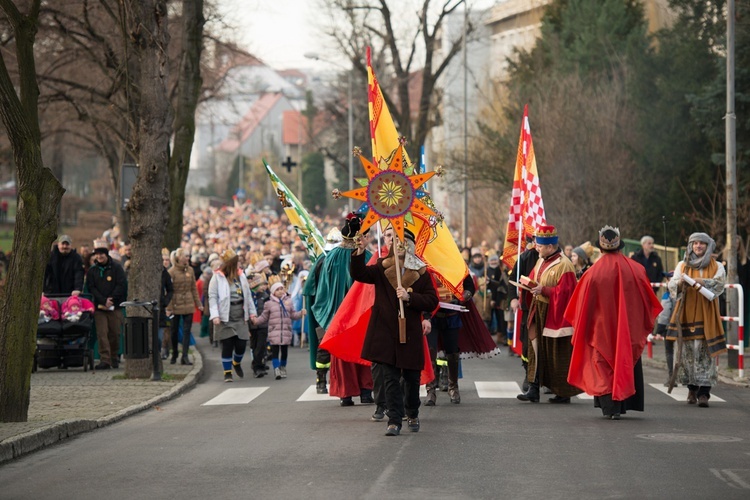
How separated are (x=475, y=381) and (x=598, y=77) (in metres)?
23.7

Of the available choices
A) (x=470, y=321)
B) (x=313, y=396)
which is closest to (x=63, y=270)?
(x=313, y=396)

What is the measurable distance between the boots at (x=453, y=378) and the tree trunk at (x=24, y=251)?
4.52 meters

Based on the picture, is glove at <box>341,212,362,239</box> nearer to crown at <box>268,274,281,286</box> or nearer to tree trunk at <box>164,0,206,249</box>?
crown at <box>268,274,281,286</box>

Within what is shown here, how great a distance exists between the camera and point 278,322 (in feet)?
63.9

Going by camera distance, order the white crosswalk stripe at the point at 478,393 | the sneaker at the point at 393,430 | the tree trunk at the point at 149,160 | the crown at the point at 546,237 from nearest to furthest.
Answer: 1. the sneaker at the point at 393,430
2. the crown at the point at 546,237
3. the white crosswalk stripe at the point at 478,393
4. the tree trunk at the point at 149,160

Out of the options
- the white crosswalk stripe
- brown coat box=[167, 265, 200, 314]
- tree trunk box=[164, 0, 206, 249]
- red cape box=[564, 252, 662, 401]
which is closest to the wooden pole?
red cape box=[564, 252, 662, 401]

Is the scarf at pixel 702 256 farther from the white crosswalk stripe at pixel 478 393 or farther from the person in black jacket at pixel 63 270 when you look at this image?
the person in black jacket at pixel 63 270

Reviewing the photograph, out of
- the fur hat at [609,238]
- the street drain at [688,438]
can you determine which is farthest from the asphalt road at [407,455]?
the fur hat at [609,238]

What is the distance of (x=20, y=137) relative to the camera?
12969 millimetres

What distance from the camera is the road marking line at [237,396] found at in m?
16.1

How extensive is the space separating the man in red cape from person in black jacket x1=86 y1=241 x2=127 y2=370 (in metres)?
9.26

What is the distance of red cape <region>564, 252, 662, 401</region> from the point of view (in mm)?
13586

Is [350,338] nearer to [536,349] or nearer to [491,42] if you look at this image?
[536,349]

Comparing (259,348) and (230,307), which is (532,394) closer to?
(230,307)
